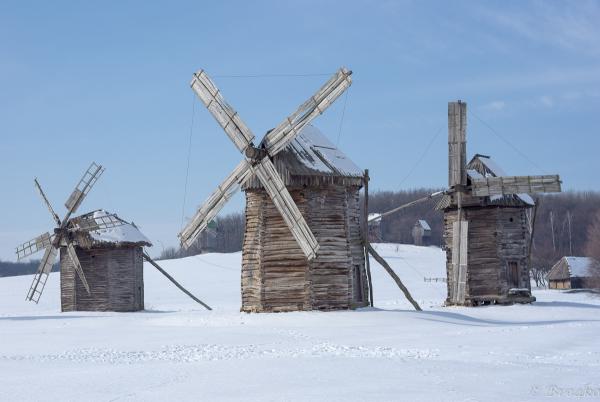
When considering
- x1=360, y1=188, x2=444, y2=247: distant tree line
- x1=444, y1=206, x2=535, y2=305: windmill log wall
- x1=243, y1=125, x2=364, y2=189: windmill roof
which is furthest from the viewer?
x1=360, y1=188, x2=444, y2=247: distant tree line

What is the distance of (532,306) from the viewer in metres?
32.9

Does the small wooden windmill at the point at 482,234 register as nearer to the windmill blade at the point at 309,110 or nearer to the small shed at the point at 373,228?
the small shed at the point at 373,228

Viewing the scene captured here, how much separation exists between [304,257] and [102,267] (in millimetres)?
17307

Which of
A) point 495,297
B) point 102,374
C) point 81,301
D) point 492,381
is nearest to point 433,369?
point 492,381

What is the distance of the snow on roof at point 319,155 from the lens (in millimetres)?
25812

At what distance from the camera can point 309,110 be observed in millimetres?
24781

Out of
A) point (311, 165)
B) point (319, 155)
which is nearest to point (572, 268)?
point (319, 155)

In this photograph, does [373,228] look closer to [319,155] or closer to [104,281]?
[104,281]

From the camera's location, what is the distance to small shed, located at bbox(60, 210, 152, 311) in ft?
128

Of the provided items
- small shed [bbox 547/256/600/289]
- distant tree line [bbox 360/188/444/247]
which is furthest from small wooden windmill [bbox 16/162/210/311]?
distant tree line [bbox 360/188/444/247]

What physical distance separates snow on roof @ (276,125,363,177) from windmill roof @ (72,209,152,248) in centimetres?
1454

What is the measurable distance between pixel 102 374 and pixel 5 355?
5145 mm

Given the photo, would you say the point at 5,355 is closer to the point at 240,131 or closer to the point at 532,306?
the point at 240,131

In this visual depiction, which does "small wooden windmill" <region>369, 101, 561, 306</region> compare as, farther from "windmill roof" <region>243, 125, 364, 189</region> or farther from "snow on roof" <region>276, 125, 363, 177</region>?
"windmill roof" <region>243, 125, 364, 189</region>
